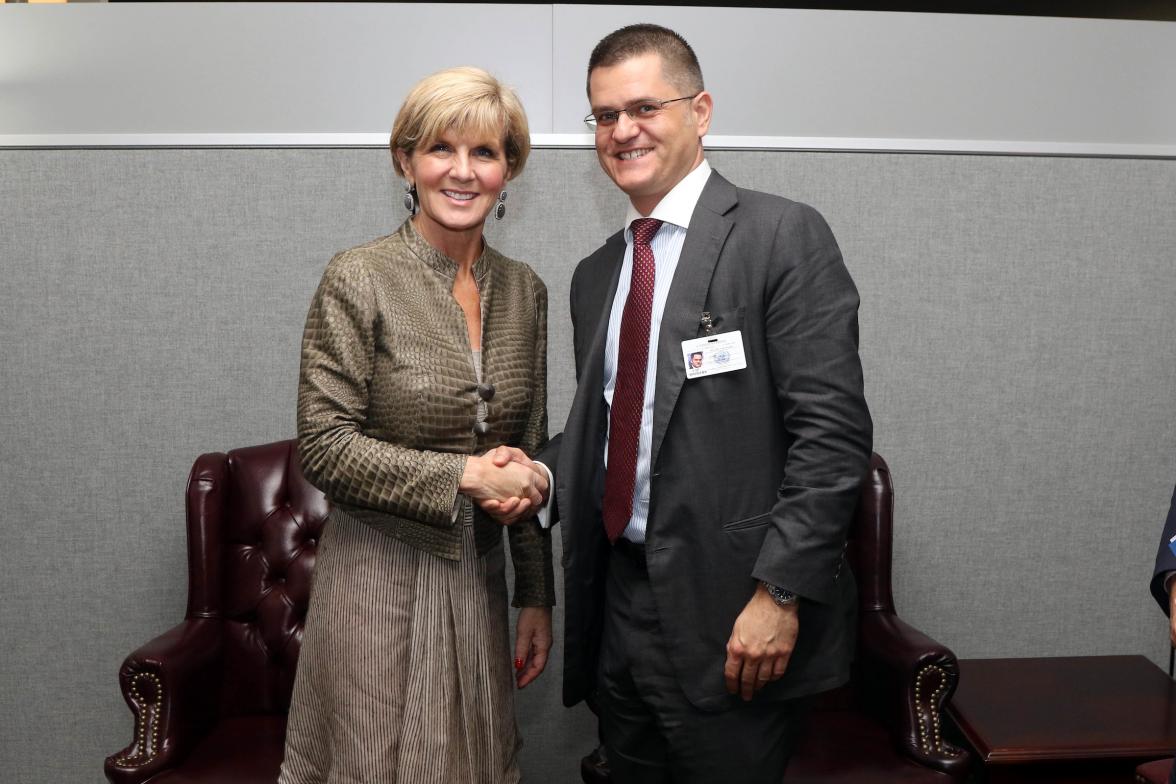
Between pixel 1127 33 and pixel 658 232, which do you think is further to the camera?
pixel 1127 33

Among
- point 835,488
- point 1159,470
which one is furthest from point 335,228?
point 1159,470

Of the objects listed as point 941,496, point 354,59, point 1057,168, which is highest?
point 354,59

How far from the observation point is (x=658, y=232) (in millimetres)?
1621

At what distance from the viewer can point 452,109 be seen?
1.44m

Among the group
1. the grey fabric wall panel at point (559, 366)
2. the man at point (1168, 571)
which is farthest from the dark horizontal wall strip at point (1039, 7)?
the man at point (1168, 571)

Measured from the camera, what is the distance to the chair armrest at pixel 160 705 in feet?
6.12

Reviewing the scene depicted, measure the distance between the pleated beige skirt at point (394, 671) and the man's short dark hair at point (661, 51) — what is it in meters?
0.85

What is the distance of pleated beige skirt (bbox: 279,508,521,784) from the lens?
1.41 metres

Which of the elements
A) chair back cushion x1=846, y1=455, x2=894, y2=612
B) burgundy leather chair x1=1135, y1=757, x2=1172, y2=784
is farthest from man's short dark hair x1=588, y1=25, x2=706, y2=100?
burgundy leather chair x1=1135, y1=757, x2=1172, y2=784

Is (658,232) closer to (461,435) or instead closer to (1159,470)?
(461,435)

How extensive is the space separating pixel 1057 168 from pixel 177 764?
2690mm

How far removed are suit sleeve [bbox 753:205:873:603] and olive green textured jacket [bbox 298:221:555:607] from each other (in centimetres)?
47

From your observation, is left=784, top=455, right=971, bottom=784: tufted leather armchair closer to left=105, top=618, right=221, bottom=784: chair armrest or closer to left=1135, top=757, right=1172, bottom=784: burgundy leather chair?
left=1135, top=757, right=1172, bottom=784: burgundy leather chair

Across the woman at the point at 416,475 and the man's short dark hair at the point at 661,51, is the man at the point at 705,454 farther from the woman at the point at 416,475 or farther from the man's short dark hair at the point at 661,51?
the woman at the point at 416,475
